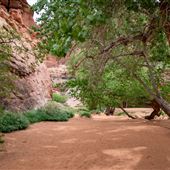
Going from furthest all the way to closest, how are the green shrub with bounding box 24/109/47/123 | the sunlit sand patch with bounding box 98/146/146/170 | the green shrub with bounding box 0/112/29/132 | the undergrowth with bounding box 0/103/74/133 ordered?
1. the green shrub with bounding box 24/109/47/123
2. the undergrowth with bounding box 0/103/74/133
3. the green shrub with bounding box 0/112/29/132
4. the sunlit sand patch with bounding box 98/146/146/170

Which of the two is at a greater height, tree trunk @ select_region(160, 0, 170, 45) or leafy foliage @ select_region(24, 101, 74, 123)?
tree trunk @ select_region(160, 0, 170, 45)

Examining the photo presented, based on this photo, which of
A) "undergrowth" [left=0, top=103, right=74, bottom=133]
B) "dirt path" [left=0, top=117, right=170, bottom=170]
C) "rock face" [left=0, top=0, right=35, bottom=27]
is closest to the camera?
"dirt path" [left=0, top=117, right=170, bottom=170]

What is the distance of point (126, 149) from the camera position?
29.6 ft

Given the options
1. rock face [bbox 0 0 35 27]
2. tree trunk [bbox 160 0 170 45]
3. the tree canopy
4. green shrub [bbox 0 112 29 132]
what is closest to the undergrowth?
green shrub [bbox 0 112 29 132]

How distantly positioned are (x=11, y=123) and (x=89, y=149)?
4902mm

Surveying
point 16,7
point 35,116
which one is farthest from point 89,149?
point 16,7

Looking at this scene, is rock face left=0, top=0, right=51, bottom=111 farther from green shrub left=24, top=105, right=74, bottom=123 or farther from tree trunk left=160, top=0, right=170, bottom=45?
tree trunk left=160, top=0, right=170, bottom=45

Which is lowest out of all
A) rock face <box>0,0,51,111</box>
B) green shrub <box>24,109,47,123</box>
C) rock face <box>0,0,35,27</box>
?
green shrub <box>24,109,47,123</box>

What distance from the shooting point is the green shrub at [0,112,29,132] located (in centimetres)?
1255

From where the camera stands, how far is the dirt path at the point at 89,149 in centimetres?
768

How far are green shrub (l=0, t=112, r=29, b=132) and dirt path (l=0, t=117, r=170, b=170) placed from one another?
0.51m

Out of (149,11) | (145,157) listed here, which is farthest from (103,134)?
(149,11)

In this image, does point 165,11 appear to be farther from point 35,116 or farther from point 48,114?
point 48,114

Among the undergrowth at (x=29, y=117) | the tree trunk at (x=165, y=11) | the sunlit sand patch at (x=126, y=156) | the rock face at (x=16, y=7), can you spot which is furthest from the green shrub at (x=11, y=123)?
the rock face at (x=16, y=7)
